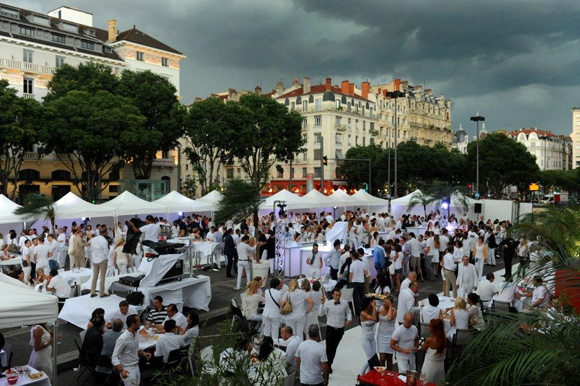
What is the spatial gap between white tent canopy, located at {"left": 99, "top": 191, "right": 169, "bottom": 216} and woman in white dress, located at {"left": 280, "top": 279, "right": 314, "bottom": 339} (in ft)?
50.3

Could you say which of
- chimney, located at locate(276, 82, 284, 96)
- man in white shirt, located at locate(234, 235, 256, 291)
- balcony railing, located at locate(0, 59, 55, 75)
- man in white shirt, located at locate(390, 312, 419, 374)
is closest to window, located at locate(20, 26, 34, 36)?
balcony railing, located at locate(0, 59, 55, 75)

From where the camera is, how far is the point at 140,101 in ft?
130

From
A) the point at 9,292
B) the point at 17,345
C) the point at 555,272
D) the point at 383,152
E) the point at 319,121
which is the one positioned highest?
the point at 319,121

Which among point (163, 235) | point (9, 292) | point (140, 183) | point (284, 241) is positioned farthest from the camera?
point (140, 183)

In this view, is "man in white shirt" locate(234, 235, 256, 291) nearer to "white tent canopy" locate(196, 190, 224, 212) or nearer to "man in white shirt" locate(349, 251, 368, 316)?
"man in white shirt" locate(349, 251, 368, 316)

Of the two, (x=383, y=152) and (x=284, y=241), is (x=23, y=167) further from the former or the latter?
(x=383, y=152)

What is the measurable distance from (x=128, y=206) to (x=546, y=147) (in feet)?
508

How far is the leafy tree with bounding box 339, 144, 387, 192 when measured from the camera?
5953 cm

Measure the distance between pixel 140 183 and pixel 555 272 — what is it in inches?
1424

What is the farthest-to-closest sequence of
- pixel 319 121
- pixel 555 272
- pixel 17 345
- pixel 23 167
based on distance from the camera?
1. pixel 319 121
2. pixel 23 167
3. pixel 17 345
4. pixel 555 272

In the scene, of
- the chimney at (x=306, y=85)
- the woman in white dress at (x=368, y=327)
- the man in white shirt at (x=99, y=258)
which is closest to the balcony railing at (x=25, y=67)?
the chimney at (x=306, y=85)

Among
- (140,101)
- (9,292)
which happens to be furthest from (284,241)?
(140,101)

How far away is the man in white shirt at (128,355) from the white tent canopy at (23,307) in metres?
0.99

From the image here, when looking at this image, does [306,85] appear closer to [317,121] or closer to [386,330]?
[317,121]
